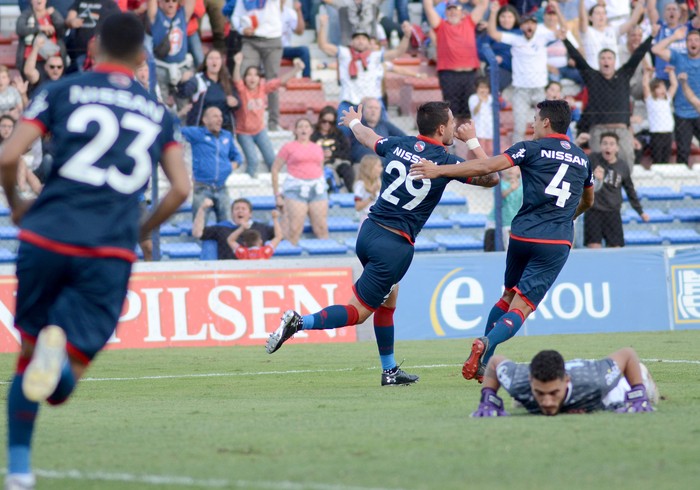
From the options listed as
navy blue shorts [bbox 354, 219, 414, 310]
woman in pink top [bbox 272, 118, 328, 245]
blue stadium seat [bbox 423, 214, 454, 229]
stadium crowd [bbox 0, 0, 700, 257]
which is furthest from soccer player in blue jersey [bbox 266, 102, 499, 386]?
blue stadium seat [bbox 423, 214, 454, 229]

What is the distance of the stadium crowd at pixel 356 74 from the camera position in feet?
57.5

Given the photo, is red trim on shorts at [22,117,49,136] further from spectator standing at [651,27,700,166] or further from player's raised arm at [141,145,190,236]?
spectator standing at [651,27,700,166]

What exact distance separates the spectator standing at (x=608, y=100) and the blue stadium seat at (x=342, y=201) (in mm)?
3798

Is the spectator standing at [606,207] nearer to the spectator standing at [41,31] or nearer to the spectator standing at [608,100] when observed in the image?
the spectator standing at [608,100]

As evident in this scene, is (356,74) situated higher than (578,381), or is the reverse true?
(356,74)

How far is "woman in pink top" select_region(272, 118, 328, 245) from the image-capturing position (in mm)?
17688

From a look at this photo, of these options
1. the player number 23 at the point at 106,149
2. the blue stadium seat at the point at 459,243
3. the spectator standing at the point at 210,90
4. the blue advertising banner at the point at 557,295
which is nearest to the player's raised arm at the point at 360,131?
the player number 23 at the point at 106,149

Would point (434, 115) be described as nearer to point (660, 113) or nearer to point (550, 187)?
point (550, 187)

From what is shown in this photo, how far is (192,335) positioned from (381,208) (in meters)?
5.79

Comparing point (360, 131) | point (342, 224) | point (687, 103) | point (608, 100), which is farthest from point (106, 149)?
point (687, 103)

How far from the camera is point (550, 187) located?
10195 millimetres

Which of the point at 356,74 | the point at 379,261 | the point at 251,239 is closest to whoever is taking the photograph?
the point at 379,261

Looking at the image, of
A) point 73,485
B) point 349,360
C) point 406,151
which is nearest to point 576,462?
point 73,485

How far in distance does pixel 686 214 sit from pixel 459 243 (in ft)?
14.9
